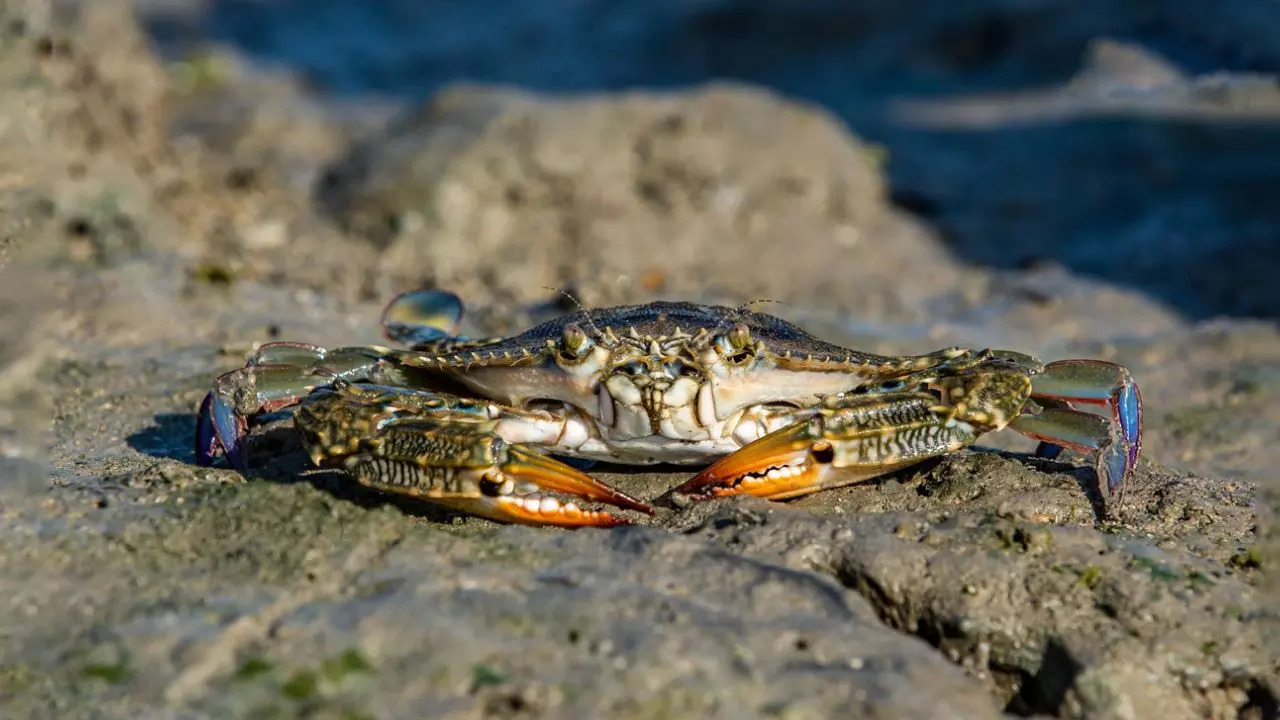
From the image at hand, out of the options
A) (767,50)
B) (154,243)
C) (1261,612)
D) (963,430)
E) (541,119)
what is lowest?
(1261,612)

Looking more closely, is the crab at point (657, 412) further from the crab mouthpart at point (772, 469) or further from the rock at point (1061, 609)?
the rock at point (1061, 609)

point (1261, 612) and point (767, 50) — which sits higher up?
point (767, 50)

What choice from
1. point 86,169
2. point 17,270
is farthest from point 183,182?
point 17,270

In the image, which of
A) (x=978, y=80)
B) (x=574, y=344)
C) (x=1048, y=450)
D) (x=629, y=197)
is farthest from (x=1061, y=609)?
(x=978, y=80)

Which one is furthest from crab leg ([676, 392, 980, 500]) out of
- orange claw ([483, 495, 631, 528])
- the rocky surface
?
orange claw ([483, 495, 631, 528])

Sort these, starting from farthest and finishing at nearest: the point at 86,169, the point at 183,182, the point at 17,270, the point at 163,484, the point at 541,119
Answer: the point at 541,119
the point at 183,182
the point at 86,169
the point at 17,270
the point at 163,484

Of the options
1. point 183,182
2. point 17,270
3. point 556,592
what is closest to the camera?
point 556,592

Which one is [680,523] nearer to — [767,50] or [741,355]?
[741,355]
